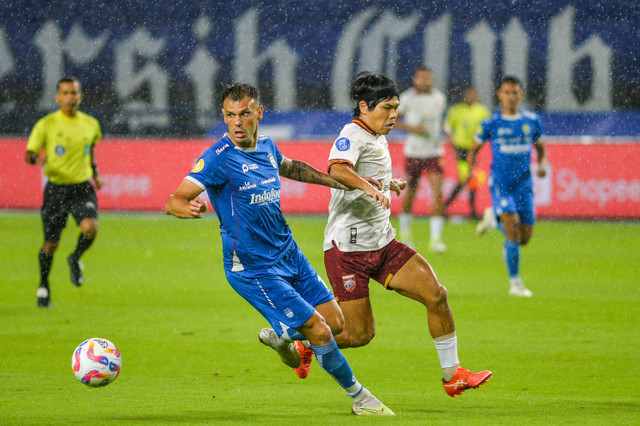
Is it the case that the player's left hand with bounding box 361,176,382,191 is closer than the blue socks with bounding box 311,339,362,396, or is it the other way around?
the blue socks with bounding box 311,339,362,396

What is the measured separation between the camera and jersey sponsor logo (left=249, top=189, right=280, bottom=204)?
568cm

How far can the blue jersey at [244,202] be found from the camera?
18.4ft

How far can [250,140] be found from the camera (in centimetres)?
572

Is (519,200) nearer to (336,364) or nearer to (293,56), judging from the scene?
(336,364)

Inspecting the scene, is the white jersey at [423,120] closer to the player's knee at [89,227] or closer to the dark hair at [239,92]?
the player's knee at [89,227]

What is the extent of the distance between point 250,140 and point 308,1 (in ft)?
76.8

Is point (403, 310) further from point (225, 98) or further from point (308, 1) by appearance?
point (308, 1)

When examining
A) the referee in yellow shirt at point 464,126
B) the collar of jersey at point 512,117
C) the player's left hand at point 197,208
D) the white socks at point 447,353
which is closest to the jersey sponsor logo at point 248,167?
the player's left hand at point 197,208

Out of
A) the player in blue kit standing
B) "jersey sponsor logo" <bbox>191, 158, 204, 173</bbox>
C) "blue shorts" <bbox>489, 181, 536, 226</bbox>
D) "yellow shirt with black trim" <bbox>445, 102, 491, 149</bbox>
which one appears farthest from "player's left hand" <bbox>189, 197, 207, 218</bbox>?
"yellow shirt with black trim" <bbox>445, 102, 491, 149</bbox>

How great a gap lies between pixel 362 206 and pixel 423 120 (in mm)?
8599

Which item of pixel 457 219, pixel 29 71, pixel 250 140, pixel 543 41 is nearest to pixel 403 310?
pixel 250 140

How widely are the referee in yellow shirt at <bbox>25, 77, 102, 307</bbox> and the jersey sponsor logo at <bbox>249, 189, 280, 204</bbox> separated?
4908 mm

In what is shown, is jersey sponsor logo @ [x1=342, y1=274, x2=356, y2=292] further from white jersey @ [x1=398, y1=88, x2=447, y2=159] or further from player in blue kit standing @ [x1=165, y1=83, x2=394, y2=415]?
white jersey @ [x1=398, y1=88, x2=447, y2=159]

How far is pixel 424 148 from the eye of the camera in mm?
14578
